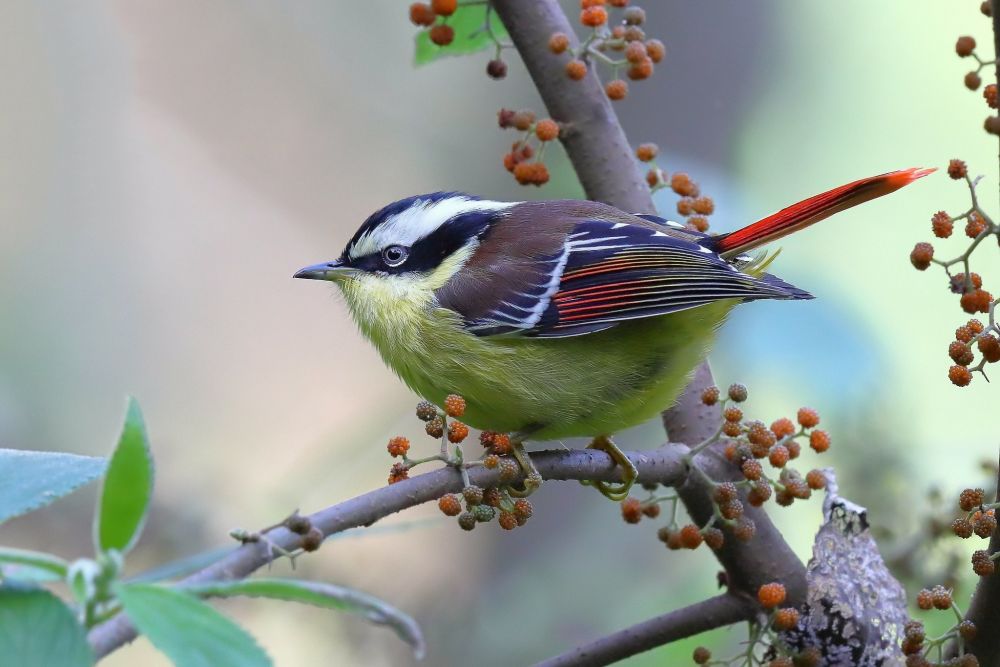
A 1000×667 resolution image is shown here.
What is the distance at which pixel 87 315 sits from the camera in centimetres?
591

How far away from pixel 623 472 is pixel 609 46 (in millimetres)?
Answer: 993

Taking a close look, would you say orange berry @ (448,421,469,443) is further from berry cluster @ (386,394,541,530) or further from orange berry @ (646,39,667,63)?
orange berry @ (646,39,667,63)

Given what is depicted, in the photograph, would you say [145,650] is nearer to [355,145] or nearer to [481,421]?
[481,421]

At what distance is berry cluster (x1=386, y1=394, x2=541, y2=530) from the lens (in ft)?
5.94

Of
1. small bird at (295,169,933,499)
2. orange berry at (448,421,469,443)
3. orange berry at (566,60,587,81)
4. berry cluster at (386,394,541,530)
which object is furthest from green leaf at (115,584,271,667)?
orange berry at (566,60,587,81)

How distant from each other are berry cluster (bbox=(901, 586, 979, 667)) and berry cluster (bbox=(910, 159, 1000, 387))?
352 millimetres

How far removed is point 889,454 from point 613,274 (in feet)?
2.88

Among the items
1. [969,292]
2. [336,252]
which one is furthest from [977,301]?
[336,252]

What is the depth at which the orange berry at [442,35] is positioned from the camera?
8.84 ft

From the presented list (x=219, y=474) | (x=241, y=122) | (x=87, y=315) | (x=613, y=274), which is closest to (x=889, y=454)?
(x=613, y=274)

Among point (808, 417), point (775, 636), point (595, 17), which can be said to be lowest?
point (775, 636)

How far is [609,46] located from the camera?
8.87 ft

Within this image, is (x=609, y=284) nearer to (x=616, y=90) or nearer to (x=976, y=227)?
(x=616, y=90)

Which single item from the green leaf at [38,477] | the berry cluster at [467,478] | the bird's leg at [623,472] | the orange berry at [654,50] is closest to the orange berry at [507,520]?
the berry cluster at [467,478]
